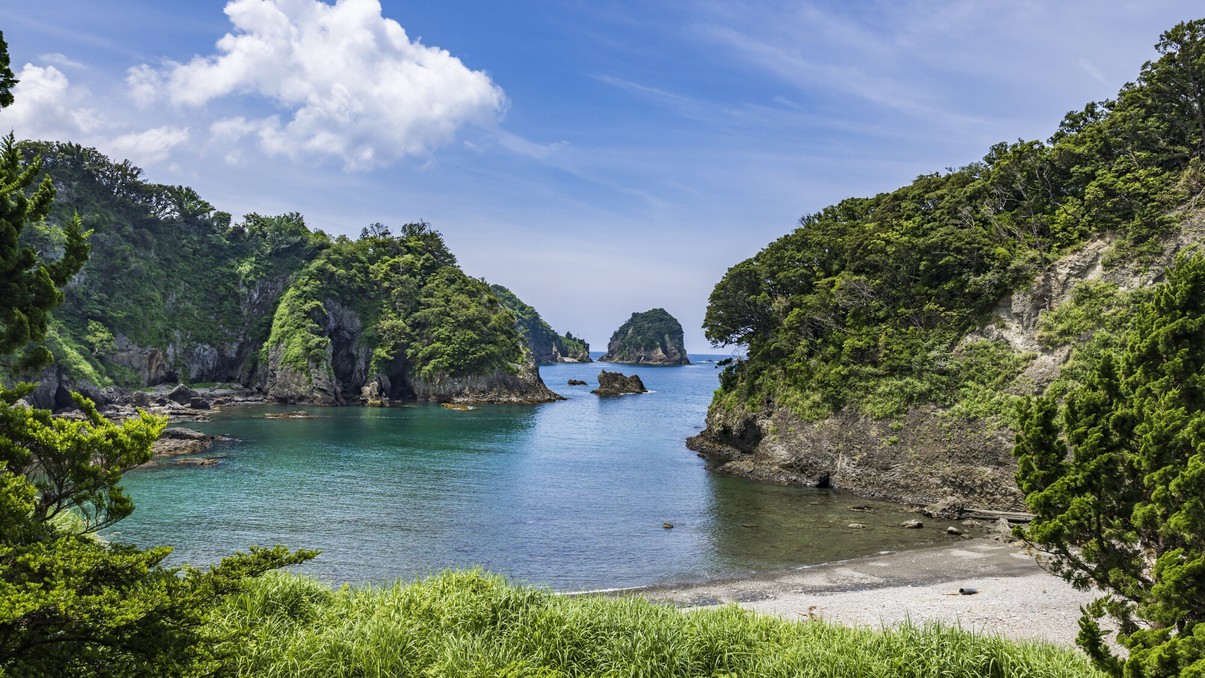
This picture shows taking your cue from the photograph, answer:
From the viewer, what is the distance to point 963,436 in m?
35.2

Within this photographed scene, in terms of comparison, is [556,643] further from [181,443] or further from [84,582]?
[181,443]

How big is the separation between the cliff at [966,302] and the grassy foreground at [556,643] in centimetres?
2518

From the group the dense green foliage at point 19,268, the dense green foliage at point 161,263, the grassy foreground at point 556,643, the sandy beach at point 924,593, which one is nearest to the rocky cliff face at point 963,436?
the sandy beach at point 924,593

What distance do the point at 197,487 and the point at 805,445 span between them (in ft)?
124

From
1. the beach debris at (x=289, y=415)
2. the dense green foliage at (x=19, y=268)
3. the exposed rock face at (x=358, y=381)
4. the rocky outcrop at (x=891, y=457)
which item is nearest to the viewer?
the dense green foliage at (x=19, y=268)

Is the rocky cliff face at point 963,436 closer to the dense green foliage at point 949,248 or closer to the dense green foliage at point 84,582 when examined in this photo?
the dense green foliage at point 949,248

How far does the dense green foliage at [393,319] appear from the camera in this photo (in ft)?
302

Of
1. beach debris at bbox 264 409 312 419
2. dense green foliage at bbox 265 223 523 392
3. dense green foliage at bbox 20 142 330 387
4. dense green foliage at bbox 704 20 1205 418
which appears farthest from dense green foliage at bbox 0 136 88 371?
dense green foliage at bbox 265 223 523 392

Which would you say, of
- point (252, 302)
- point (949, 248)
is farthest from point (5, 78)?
point (252, 302)

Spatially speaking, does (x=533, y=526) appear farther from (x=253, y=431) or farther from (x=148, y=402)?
(x=148, y=402)

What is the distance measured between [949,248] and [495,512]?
3180 centimetres

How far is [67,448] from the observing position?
8.20 metres

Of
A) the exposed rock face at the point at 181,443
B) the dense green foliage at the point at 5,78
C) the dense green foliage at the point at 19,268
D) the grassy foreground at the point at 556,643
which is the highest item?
the dense green foliage at the point at 5,78

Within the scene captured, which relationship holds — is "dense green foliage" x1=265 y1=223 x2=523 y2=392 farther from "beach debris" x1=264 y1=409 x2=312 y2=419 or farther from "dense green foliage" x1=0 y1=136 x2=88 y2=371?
"dense green foliage" x1=0 y1=136 x2=88 y2=371
